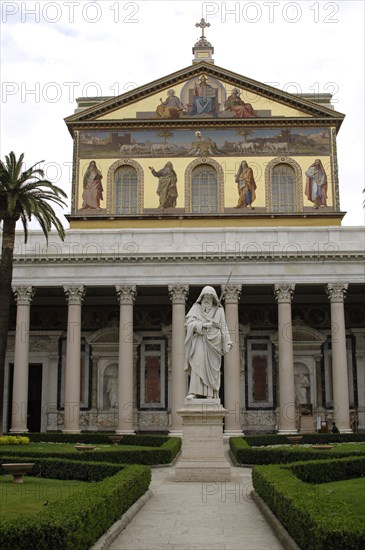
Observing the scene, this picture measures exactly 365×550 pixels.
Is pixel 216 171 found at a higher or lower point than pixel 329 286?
higher

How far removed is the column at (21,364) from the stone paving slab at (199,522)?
18754mm

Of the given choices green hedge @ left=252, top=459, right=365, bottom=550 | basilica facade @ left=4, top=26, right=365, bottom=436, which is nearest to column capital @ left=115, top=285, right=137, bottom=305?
basilica facade @ left=4, top=26, right=365, bottom=436

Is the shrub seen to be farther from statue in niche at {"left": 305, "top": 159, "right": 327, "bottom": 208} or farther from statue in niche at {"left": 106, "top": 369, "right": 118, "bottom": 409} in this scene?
statue in niche at {"left": 305, "top": 159, "right": 327, "bottom": 208}

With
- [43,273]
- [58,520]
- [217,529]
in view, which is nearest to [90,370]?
[43,273]

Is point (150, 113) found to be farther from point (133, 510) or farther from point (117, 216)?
point (133, 510)

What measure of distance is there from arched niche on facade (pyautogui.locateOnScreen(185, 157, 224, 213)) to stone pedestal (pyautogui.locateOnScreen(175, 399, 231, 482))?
78.5 ft

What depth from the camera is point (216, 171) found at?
41656mm

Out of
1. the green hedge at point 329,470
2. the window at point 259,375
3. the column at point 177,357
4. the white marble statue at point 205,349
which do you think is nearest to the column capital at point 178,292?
the column at point 177,357

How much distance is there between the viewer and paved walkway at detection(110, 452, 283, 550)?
10572mm

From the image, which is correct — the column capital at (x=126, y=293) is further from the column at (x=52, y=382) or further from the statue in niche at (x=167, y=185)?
the column at (x=52, y=382)

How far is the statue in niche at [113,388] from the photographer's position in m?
41.1

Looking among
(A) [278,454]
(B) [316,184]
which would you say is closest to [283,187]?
(B) [316,184]

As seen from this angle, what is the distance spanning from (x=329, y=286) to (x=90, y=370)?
1466 centimetres

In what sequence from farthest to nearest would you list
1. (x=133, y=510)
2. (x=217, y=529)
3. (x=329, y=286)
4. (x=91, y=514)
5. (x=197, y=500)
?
(x=329, y=286), (x=197, y=500), (x=133, y=510), (x=217, y=529), (x=91, y=514)
